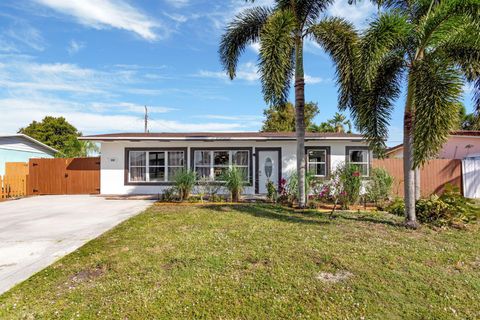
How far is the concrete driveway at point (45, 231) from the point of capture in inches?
178

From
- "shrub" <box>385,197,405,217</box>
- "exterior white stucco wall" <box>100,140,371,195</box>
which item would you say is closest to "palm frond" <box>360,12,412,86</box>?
"shrub" <box>385,197,405,217</box>

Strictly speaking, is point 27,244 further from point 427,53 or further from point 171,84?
point 171,84

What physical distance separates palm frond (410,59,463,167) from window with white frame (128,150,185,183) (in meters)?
10.6

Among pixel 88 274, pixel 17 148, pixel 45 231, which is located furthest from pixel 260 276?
pixel 17 148

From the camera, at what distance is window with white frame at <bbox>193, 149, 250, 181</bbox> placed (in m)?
13.9

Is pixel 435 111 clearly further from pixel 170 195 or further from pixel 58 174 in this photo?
Result: pixel 58 174

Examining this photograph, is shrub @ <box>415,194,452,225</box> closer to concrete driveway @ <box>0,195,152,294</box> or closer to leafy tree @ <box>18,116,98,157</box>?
concrete driveway @ <box>0,195,152,294</box>

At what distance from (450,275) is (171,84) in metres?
17.6

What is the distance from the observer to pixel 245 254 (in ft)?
16.0

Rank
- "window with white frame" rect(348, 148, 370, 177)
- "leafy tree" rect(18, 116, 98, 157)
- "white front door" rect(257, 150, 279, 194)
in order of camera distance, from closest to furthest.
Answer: "window with white frame" rect(348, 148, 370, 177), "white front door" rect(257, 150, 279, 194), "leafy tree" rect(18, 116, 98, 157)

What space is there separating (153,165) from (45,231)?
7.55 meters

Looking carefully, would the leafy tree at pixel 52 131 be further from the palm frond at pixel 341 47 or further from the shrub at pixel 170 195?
the palm frond at pixel 341 47

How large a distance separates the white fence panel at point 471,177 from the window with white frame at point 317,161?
21.7 ft

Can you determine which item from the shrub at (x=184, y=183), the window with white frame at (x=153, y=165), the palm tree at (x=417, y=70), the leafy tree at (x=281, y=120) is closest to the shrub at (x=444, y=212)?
the palm tree at (x=417, y=70)
